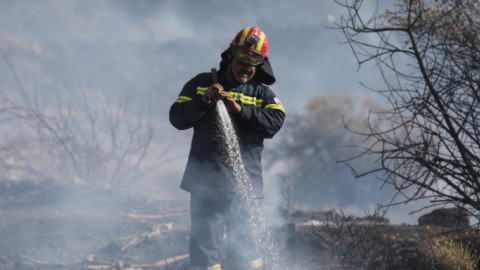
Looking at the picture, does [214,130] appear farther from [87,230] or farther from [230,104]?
[87,230]

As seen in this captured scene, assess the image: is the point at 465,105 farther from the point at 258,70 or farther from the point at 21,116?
the point at 21,116

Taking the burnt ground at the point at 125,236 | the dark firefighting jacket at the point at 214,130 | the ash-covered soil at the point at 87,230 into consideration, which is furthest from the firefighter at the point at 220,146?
the ash-covered soil at the point at 87,230

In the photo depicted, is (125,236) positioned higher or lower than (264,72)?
lower

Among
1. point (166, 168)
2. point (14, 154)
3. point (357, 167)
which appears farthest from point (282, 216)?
point (357, 167)

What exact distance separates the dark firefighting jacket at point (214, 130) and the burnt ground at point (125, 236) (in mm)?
1438

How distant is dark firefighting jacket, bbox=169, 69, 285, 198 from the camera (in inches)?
107

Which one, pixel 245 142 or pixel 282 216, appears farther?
pixel 282 216

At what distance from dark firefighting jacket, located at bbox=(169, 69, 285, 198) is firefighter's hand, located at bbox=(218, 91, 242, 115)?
1.7 inches

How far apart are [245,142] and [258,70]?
0.62 m

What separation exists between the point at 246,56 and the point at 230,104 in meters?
0.43

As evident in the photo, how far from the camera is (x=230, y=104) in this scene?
8.72 feet

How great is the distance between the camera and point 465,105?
3420 millimetres

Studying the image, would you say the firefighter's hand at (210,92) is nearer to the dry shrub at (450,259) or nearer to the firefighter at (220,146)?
the firefighter at (220,146)

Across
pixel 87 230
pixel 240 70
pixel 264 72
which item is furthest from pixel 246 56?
A: pixel 87 230
